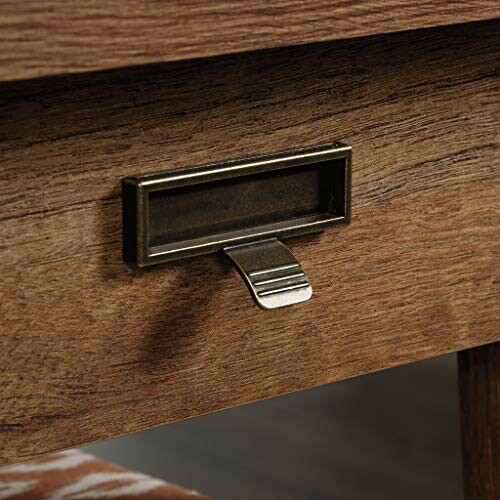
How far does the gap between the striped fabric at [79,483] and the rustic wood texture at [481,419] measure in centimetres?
30

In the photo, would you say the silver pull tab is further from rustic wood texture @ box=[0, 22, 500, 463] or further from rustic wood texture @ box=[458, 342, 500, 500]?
rustic wood texture @ box=[458, 342, 500, 500]

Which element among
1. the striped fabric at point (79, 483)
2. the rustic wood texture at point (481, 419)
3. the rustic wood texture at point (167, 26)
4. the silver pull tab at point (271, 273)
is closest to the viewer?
the rustic wood texture at point (167, 26)

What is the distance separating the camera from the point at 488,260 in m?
0.61

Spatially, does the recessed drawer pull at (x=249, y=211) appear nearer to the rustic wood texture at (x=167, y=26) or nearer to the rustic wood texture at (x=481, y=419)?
the rustic wood texture at (x=167, y=26)

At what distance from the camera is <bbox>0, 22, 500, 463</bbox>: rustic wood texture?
0.46 m

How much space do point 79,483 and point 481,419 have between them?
0.43 meters

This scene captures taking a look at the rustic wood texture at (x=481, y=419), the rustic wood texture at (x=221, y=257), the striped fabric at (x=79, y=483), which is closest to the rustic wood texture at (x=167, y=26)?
the rustic wood texture at (x=221, y=257)

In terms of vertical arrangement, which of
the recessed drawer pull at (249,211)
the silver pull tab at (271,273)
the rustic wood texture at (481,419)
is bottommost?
the rustic wood texture at (481,419)

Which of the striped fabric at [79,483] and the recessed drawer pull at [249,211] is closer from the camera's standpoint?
the recessed drawer pull at [249,211]

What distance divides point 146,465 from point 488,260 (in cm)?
109

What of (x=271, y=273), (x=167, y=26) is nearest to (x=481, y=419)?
(x=271, y=273)

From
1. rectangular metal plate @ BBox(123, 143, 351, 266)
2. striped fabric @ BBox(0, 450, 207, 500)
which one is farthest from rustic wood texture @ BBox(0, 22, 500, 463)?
striped fabric @ BBox(0, 450, 207, 500)

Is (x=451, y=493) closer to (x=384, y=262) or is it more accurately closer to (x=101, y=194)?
(x=384, y=262)

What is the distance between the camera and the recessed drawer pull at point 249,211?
1.59 ft
